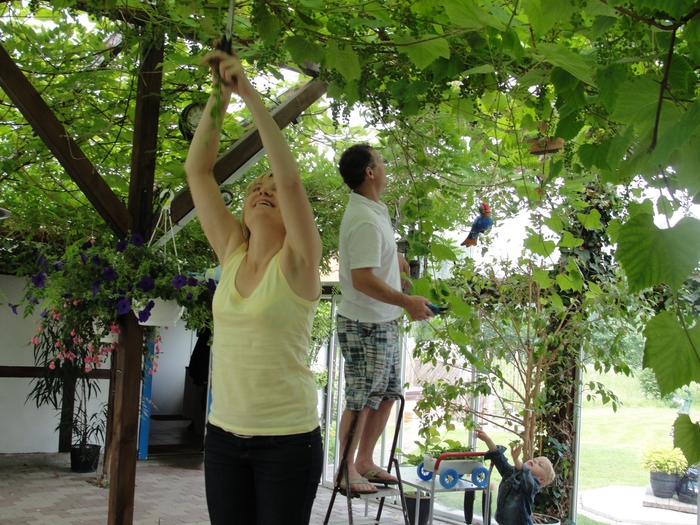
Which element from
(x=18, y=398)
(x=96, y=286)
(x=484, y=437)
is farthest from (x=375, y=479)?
(x=18, y=398)

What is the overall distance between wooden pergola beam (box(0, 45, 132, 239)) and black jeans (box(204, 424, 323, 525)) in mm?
1972

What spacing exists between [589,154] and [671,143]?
1.57ft

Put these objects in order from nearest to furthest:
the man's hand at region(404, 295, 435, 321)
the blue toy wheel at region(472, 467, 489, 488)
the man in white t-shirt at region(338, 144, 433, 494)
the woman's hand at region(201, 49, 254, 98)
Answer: the woman's hand at region(201, 49, 254, 98) → the man's hand at region(404, 295, 435, 321) → the man in white t-shirt at region(338, 144, 433, 494) → the blue toy wheel at region(472, 467, 489, 488)

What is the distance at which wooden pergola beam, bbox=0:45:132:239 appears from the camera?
2.79m

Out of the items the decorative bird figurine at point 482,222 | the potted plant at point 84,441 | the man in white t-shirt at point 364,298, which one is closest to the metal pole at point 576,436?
the decorative bird figurine at point 482,222

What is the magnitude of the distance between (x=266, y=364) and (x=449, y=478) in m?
2.36

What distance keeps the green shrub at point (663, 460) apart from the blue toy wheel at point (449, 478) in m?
1.17

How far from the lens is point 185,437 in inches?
332

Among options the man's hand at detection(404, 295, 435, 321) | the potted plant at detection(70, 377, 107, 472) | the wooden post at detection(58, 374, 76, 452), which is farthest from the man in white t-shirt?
the wooden post at detection(58, 374, 76, 452)

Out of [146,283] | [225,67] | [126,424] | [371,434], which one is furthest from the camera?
[126,424]

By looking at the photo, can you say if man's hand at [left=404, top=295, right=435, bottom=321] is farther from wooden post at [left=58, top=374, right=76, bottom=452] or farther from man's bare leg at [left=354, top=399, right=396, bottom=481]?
wooden post at [left=58, top=374, right=76, bottom=452]

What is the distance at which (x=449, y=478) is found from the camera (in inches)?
138

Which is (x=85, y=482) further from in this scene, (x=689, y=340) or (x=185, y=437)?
(x=689, y=340)

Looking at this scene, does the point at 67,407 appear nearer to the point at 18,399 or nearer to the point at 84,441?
the point at 84,441
